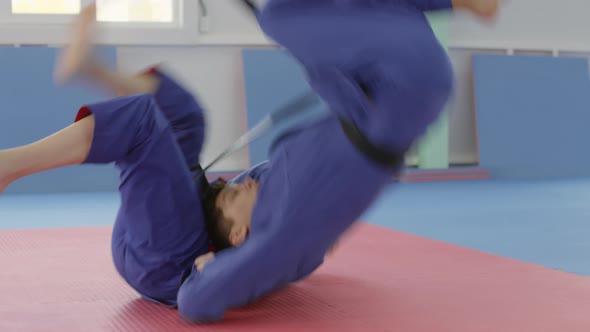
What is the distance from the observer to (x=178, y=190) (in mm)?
1784

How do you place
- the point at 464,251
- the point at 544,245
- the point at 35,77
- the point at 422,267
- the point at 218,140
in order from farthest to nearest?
1. the point at 218,140
2. the point at 35,77
3. the point at 544,245
4. the point at 464,251
5. the point at 422,267

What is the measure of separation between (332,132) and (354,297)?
59 cm

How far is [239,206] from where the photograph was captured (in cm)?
182

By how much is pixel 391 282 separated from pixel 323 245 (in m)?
0.56

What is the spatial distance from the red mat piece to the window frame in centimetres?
350

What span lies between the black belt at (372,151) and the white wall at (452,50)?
4.19 metres

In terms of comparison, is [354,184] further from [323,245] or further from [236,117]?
[236,117]

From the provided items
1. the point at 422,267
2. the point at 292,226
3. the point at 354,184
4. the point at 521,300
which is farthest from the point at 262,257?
the point at 422,267

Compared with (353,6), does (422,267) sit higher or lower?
lower

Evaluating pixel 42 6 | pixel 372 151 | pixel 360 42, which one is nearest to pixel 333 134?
pixel 372 151

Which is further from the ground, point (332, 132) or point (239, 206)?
point (332, 132)

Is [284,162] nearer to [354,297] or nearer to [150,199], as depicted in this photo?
[150,199]

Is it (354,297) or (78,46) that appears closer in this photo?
(78,46)

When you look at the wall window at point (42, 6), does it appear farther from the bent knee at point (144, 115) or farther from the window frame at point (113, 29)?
the bent knee at point (144, 115)
